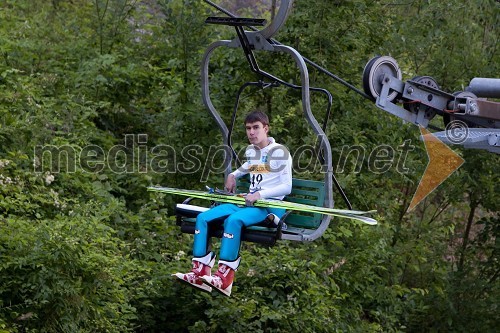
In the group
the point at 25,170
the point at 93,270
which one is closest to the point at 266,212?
the point at 93,270

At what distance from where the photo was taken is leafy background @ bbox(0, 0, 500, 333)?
979 centimetres

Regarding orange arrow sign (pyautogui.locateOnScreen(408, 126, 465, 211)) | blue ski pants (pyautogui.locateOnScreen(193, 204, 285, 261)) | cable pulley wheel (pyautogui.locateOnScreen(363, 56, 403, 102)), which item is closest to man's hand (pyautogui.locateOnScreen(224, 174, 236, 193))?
blue ski pants (pyautogui.locateOnScreen(193, 204, 285, 261))

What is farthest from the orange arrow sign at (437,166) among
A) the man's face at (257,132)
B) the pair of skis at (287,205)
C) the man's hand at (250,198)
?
the man's hand at (250,198)

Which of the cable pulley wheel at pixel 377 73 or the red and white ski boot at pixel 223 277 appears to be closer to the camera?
the red and white ski boot at pixel 223 277

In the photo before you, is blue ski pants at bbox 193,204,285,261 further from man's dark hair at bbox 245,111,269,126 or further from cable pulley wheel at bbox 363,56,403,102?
cable pulley wheel at bbox 363,56,403,102

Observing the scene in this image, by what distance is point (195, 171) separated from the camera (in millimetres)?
12414

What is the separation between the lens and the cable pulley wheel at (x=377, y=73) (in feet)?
25.4

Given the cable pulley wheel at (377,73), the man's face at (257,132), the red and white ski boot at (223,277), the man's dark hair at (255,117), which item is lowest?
the red and white ski boot at (223,277)

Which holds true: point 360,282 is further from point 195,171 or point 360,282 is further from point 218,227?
point 218,227

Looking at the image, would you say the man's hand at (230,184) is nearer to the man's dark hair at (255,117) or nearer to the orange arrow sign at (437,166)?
the man's dark hair at (255,117)

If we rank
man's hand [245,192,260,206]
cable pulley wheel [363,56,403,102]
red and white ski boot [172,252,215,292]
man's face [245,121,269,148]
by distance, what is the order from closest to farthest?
man's hand [245,192,260,206] → red and white ski boot [172,252,215,292] → man's face [245,121,269,148] → cable pulley wheel [363,56,403,102]

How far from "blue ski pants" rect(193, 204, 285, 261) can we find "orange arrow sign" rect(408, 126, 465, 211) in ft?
18.5

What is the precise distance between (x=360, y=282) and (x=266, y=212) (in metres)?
5.37

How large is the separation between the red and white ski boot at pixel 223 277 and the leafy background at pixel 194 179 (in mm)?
2123
